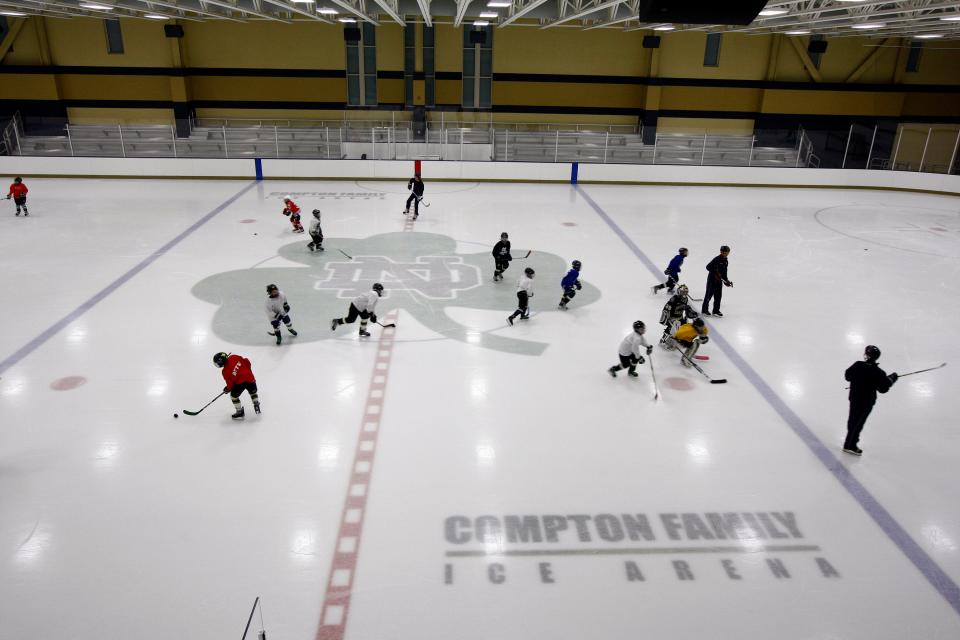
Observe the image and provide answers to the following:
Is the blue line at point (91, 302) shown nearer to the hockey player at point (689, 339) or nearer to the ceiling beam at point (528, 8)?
the hockey player at point (689, 339)

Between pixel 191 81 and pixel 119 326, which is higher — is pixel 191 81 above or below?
above

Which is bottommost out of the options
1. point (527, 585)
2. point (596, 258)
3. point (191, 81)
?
point (527, 585)

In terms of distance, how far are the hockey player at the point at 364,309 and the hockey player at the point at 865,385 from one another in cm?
637

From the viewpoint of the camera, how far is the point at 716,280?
34.9 ft

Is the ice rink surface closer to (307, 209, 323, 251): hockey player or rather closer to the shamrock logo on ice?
the shamrock logo on ice

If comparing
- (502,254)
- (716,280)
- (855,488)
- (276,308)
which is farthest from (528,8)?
(855,488)

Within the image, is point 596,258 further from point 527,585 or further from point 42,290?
point 42,290

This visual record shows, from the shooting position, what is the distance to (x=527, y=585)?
202 inches

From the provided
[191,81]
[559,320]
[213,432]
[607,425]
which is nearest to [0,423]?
[213,432]

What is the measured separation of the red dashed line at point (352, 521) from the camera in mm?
4758

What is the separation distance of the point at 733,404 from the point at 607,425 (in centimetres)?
188

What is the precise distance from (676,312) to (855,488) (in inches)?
143

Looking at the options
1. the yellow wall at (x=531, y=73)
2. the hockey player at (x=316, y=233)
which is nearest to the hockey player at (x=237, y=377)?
the hockey player at (x=316, y=233)

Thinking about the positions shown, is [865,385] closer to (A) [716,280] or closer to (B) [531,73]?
(A) [716,280]
